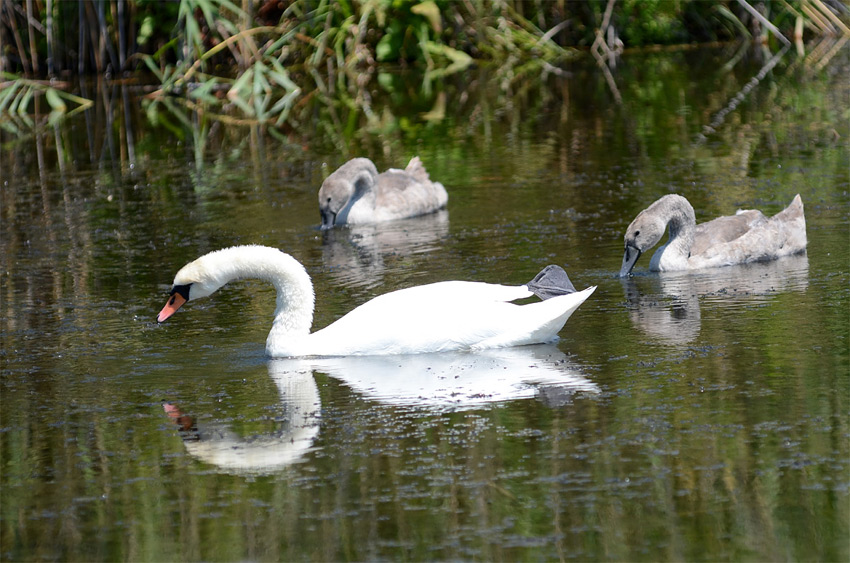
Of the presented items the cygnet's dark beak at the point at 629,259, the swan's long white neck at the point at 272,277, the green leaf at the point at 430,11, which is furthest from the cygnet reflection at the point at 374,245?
the green leaf at the point at 430,11

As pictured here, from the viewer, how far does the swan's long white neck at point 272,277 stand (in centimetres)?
888

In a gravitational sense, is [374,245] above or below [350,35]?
above

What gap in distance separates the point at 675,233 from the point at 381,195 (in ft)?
15.0

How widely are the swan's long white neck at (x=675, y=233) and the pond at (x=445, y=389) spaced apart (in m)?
0.22

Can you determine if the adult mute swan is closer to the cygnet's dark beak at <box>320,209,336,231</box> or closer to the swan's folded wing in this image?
the swan's folded wing

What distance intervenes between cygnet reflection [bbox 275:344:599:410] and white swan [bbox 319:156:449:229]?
19.6ft

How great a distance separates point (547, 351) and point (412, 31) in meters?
21.3

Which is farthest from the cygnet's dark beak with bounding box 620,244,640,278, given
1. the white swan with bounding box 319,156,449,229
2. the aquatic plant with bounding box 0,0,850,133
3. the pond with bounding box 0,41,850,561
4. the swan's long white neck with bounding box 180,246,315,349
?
the aquatic plant with bounding box 0,0,850,133

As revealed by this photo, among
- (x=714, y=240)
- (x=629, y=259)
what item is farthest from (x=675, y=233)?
(x=629, y=259)

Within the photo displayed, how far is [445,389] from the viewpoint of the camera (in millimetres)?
7984

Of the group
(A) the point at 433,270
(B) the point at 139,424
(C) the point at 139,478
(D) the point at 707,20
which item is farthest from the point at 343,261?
(D) the point at 707,20

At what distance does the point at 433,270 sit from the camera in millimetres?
11508

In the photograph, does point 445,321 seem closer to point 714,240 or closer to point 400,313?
point 400,313

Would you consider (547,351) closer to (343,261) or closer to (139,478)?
(139,478)
